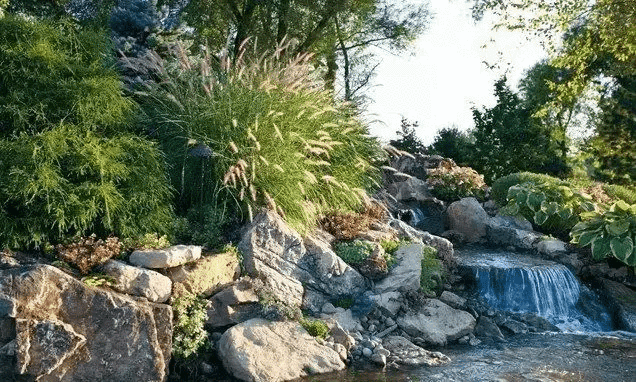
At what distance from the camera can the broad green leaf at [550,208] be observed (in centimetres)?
1393

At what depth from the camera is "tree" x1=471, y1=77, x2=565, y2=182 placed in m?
23.1

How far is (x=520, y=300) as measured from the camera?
34.1ft

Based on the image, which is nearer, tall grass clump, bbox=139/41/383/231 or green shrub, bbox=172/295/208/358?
green shrub, bbox=172/295/208/358

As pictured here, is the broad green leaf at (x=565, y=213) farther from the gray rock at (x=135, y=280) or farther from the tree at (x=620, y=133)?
the tree at (x=620, y=133)

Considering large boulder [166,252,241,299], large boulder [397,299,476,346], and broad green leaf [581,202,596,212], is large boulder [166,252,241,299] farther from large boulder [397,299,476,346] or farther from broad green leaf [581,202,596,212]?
broad green leaf [581,202,596,212]

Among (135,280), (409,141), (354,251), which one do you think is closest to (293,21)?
(409,141)

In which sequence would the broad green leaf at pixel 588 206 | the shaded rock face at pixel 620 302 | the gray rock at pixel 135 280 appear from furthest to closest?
1. the broad green leaf at pixel 588 206
2. the shaded rock face at pixel 620 302
3. the gray rock at pixel 135 280

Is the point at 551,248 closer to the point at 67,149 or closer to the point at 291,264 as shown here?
the point at 291,264

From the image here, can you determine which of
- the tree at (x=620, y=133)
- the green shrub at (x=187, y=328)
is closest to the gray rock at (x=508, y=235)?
the green shrub at (x=187, y=328)

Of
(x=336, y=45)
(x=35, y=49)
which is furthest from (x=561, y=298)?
(x=336, y=45)

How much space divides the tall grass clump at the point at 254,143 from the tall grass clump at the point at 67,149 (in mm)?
466

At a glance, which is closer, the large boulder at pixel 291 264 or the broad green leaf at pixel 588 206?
the large boulder at pixel 291 264

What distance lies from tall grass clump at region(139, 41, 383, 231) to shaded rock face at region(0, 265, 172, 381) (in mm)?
2031

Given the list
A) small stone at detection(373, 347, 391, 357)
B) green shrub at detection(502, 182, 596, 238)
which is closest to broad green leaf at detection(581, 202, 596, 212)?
green shrub at detection(502, 182, 596, 238)
